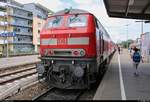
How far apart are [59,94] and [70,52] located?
1754mm

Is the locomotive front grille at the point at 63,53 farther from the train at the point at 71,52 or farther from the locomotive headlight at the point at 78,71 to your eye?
the locomotive headlight at the point at 78,71

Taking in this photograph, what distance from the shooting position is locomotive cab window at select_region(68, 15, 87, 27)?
9883 millimetres

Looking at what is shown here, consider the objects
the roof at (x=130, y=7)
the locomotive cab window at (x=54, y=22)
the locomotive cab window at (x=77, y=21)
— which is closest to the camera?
the locomotive cab window at (x=77, y=21)

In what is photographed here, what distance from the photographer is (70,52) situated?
9.63 m

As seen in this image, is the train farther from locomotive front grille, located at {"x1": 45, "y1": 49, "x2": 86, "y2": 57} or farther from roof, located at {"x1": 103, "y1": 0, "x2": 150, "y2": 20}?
roof, located at {"x1": 103, "y1": 0, "x2": 150, "y2": 20}

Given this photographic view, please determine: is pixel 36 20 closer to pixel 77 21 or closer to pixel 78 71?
pixel 77 21

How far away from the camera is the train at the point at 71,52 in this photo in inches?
372

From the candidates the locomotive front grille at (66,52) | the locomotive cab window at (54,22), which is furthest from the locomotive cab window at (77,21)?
the locomotive front grille at (66,52)

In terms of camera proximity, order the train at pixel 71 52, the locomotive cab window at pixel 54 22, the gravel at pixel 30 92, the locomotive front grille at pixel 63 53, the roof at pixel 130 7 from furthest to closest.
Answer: the roof at pixel 130 7
the locomotive cab window at pixel 54 22
the locomotive front grille at pixel 63 53
the train at pixel 71 52
the gravel at pixel 30 92

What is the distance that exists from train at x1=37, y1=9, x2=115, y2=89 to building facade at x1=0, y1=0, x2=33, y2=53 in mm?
44796

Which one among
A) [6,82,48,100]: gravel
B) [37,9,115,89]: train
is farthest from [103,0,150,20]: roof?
[6,82,48,100]: gravel

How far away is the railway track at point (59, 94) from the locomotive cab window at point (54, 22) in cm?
269

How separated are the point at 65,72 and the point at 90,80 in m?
1.03

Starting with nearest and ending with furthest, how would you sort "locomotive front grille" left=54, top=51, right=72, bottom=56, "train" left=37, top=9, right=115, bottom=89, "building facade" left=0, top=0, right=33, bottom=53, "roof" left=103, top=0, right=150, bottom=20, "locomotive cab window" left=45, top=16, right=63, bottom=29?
"train" left=37, top=9, right=115, bottom=89 < "locomotive front grille" left=54, top=51, right=72, bottom=56 < "locomotive cab window" left=45, top=16, right=63, bottom=29 < "roof" left=103, top=0, right=150, bottom=20 < "building facade" left=0, top=0, right=33, bottom=53
